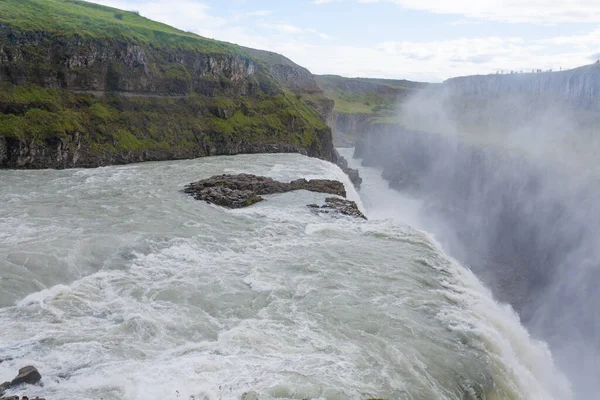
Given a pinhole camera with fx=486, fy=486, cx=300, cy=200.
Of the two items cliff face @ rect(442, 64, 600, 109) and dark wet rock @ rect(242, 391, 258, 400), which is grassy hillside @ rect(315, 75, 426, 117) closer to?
cliff face @ rect(442, 64, 600, 109)

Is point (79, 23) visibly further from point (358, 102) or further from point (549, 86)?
point (358, 102)

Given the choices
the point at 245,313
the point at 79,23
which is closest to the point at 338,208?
the point at 245,313

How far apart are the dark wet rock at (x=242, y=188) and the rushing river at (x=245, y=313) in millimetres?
4067

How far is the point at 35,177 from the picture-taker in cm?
3594

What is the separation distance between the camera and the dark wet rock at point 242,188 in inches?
1251

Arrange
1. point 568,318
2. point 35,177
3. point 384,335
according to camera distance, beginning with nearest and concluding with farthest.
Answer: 1. point 384,335
2. point 568,318
3. point 35,177

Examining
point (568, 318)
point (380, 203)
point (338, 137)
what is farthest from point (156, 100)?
point (338, 137)

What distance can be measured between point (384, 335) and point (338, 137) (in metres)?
104

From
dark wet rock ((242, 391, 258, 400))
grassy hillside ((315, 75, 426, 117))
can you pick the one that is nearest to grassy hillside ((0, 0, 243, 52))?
dark wet rock ((242, 391, 258, 400))

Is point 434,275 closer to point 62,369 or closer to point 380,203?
point 62,369

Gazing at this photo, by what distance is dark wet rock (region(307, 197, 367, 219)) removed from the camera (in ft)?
97.7

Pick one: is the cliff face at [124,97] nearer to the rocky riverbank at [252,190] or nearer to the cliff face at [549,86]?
the rocky riverbank at [252,190]

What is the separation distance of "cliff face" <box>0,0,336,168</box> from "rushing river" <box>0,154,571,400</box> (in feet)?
52.6

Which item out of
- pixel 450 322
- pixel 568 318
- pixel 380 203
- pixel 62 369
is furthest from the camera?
pixel 380 203
